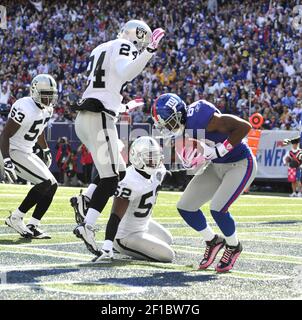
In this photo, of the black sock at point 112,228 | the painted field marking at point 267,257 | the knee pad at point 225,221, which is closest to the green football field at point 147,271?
the painted field marking at point 267,257

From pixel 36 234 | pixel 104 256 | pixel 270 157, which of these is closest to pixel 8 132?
pixel 36 234

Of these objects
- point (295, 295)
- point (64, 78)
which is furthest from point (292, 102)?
point (295, 295)

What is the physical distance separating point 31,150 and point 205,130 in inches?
113

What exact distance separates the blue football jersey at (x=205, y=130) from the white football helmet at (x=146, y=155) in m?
0.51

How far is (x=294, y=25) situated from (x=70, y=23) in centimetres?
895

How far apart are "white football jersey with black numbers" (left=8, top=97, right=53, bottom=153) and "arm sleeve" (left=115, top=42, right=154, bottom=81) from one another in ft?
5.81

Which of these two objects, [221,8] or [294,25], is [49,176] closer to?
[294,25]

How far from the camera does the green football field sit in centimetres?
486

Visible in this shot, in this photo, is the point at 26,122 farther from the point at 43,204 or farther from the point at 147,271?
the point at 147,271

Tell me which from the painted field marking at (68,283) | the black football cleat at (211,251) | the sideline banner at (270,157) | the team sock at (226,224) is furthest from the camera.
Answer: the sideline banner at (270,157)

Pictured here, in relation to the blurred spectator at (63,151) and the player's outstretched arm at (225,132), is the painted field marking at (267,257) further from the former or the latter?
the blurred spectator at (63,151)

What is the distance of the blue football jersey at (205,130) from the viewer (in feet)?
19.7

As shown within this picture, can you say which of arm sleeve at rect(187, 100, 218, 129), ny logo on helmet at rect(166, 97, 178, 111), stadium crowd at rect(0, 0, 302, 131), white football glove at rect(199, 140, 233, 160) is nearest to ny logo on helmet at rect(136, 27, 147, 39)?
ny logo on helmet at rect(166, 97, 178, 111)

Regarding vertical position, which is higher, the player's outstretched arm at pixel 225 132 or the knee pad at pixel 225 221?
the player's outstretched arm at pixel 225 132
